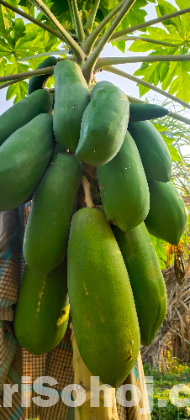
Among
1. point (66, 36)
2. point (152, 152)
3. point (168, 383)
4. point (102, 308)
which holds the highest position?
point (66, 36)

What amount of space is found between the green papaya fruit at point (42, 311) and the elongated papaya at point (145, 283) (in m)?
0.19

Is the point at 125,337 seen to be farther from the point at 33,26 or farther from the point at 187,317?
the point at 187,317

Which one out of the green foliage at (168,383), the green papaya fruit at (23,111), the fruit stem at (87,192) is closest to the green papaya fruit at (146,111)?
the fruit stem at (87,192)

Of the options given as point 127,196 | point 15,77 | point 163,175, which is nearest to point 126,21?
point 15,77

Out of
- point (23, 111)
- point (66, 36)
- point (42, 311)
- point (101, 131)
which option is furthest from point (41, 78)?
point (42, 311)

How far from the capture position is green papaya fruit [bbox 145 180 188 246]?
34.5 inches

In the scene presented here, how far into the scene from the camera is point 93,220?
Result: 768mm

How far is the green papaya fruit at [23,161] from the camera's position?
744mm

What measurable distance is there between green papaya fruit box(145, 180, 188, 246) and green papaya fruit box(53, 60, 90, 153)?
0.86 ft

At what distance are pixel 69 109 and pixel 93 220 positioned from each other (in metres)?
0.27

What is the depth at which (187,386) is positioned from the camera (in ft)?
16.8

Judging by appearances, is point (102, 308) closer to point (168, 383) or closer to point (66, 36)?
point (66, 36)

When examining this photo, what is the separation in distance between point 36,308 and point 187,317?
5.96m

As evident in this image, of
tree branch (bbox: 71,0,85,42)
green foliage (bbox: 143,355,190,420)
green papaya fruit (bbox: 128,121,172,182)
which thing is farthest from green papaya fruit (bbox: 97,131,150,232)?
green foliage (bbox: 143,355,190,420)
